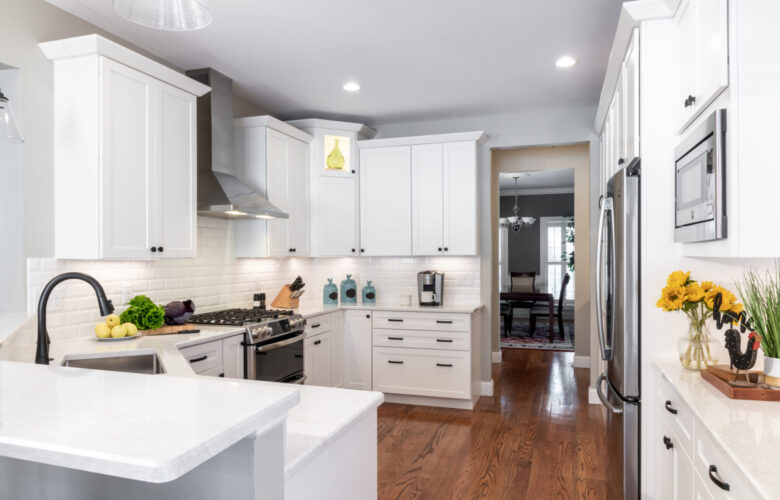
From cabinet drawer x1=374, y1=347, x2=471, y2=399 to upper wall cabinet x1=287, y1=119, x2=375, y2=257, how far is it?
3.67ft

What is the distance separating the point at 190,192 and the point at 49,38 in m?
1.09

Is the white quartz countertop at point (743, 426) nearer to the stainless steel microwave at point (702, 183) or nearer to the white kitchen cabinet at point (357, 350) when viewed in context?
the stainless steel microwave at point (702, 183)

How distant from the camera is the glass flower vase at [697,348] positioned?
6.77 feet

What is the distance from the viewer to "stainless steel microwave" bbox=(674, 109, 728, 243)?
5.63 feet

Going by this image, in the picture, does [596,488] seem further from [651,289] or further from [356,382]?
[356,382]

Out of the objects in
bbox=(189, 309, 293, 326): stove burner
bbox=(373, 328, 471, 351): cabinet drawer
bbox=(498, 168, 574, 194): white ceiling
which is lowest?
bbox=(373, 328, 471, 351): cabinet drawer

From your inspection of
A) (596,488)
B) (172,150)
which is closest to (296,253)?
(172,150)

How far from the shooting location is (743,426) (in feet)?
4.71

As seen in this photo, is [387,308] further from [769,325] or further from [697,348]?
[769,325]

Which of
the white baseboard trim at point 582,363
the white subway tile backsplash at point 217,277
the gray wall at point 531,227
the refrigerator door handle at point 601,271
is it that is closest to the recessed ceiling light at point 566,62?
the refrigerator door handle at point 601,271

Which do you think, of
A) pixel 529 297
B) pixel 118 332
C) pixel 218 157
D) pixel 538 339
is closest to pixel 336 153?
pixel 218 157

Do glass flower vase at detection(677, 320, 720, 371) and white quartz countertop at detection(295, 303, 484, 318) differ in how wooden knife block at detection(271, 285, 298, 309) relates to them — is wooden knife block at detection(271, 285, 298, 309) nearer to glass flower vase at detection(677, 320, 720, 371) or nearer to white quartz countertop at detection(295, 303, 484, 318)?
white quartz countertop at detection(295, 303, 484, 318)

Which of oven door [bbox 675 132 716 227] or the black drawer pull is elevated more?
oven door [bbox 675 132 716 227]

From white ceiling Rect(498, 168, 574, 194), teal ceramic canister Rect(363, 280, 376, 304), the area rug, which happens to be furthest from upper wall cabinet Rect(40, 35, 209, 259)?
white ceiling Rect(498, 168, 574, 194)
